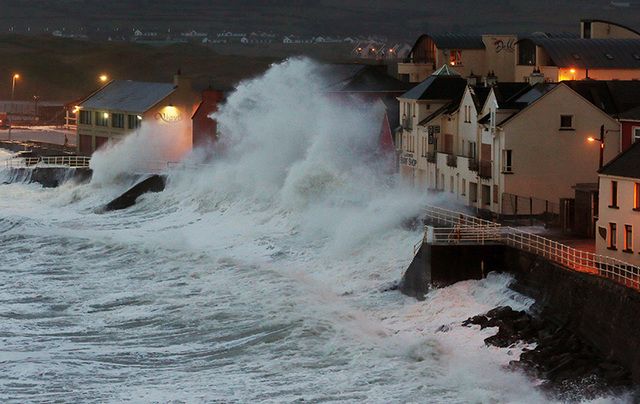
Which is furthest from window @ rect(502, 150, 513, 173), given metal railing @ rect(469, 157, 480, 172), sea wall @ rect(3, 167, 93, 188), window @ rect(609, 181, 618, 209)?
sea wall @ rect(3, 167, 93, 188)

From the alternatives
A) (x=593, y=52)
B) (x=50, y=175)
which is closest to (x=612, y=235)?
(x=593, y=52)

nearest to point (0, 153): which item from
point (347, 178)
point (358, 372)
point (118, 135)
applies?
point (118, 135)

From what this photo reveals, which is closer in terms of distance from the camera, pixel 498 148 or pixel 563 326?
pixel 563 326

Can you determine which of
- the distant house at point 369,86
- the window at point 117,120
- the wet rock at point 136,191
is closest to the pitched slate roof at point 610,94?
the distant house at point 369,86

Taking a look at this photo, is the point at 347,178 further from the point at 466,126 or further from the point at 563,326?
the point at 563,326

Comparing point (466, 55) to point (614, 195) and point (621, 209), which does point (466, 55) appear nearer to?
point (614, 195)

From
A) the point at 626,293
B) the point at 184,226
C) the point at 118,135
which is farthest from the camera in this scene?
the point at 118,135

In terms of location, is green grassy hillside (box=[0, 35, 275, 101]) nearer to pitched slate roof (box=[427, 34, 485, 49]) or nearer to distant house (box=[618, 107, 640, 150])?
pitched slate roof (box=[427, 34, 485, 49])
